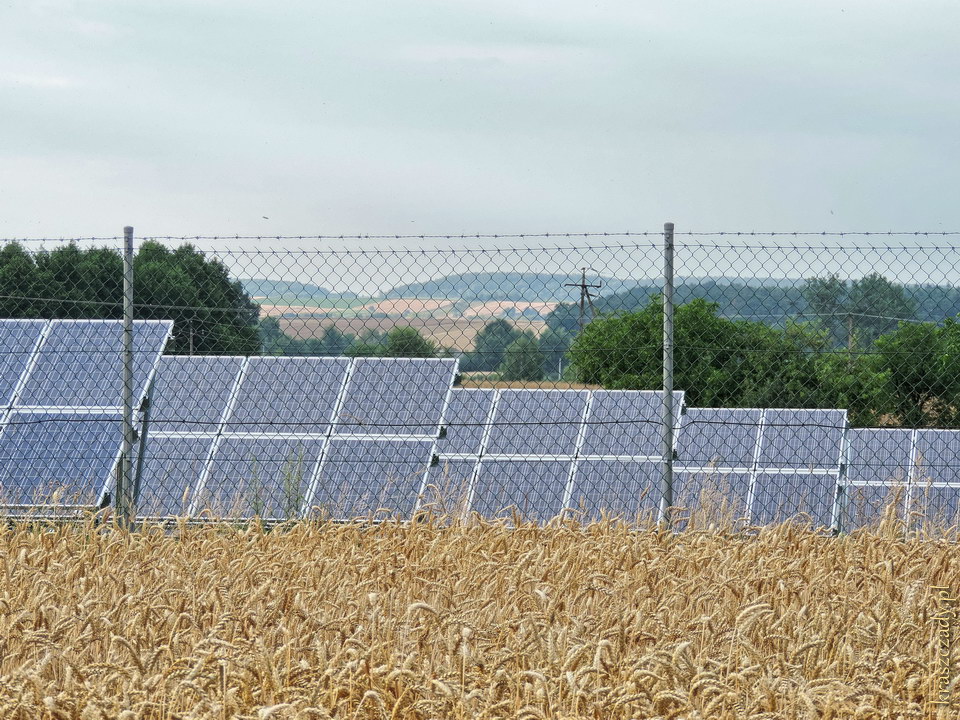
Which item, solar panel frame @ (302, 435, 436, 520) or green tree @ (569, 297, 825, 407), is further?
green tree @ (569, 297, 825, 407)

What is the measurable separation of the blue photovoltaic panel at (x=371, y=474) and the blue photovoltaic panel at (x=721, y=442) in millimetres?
2081

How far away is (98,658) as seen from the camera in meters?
3.46

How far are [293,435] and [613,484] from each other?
7.73ft

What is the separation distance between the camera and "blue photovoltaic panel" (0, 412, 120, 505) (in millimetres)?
8039

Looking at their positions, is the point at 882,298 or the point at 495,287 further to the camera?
the point at 882,298

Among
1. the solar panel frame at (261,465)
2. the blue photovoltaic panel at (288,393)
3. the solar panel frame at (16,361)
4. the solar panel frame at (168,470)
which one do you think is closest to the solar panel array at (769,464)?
the solar panel frame at (261,465)

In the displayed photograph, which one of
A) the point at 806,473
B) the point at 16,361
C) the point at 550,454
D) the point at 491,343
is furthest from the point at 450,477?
the point at 16,361

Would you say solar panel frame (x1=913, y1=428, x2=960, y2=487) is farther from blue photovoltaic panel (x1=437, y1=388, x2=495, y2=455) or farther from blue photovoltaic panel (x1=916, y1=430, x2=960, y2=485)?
blue photovoltaic panel (x1=437, y1=388, x2=495, y2=455)

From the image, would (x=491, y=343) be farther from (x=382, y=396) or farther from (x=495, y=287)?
(x=495, y=287)

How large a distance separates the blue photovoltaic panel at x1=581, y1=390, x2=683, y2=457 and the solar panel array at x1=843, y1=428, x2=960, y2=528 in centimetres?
149

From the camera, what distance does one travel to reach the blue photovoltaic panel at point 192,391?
8.84m

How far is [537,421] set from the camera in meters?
9.21

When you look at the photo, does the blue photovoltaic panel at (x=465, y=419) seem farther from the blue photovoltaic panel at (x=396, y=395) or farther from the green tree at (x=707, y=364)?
the green tree at (x=707, y=364)

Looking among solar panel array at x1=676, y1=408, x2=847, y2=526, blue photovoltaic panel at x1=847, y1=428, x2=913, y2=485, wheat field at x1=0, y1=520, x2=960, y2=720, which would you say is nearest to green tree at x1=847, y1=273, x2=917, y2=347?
solar panel array at x1=676, y1=408, x2=847, y2=526
